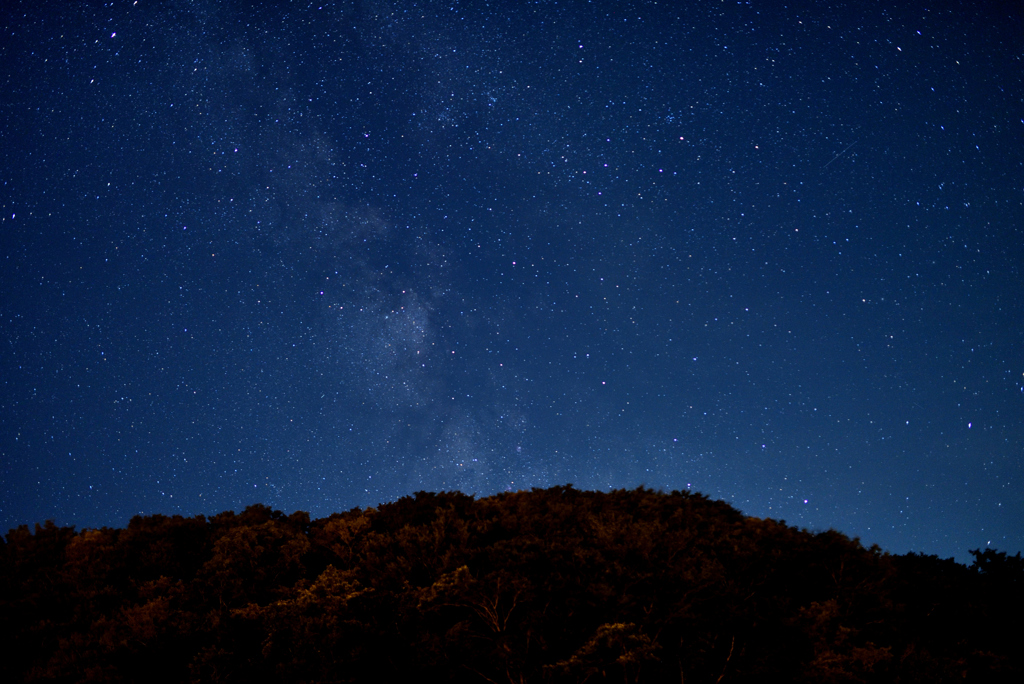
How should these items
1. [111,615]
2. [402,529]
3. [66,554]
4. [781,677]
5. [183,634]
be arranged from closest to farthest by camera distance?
[781,677], [183,634], [111,615], [402,529], [66,554]

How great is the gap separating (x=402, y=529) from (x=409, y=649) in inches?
133

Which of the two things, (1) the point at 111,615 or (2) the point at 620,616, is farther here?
(1) the point at 111,615

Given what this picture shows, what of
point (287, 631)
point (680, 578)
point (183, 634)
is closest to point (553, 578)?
point (680, 578)

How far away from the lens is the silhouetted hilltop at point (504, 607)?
9391mm

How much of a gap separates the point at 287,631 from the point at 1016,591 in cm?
1809

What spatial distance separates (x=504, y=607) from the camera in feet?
32.7

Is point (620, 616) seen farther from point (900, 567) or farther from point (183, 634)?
point (900, 567)

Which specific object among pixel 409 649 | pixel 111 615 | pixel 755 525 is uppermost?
pixel 755 525

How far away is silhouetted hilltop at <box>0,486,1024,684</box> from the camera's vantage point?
939 cm

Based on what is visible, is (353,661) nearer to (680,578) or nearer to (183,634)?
(183,634)

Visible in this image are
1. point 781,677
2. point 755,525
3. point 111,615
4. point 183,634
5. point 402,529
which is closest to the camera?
point 781,677

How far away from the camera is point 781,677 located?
367 inches

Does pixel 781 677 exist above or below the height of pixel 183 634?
below

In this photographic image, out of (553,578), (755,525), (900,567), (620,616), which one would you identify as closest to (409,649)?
(553,578)
